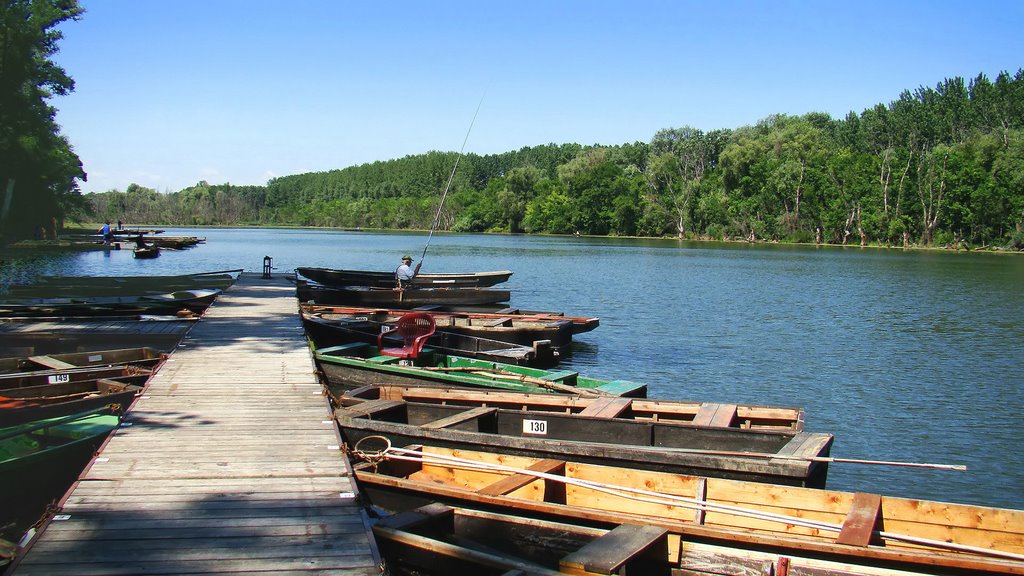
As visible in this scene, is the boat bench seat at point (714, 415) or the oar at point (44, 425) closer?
the oar at point (44, 425)

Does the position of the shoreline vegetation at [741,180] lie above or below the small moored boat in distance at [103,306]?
above

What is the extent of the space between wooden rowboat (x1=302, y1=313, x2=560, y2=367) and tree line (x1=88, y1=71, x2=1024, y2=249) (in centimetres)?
4856

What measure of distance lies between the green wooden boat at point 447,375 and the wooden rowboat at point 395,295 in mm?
10622

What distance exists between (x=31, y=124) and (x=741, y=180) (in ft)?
222

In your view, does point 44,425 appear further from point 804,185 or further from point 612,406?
point 804,185

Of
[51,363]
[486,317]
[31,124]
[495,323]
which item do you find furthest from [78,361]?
[31,124]

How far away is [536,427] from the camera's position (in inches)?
335

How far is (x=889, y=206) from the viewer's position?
79.3 m

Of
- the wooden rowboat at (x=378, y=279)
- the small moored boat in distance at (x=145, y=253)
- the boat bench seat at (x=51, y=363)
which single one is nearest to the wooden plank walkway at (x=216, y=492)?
the boat bench seat at (x=51, y=363)

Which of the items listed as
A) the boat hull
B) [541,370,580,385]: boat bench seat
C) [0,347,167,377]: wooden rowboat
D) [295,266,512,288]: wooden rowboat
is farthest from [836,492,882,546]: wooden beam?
[295,266,512,288]: wooden rowboat

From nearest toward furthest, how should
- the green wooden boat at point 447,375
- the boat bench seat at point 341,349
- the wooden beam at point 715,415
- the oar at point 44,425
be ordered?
the oar at point 44,425 → the wooden beam at point 715,415 → the green wooden boat at point 447,375 → the boat bench seat at point 341,349

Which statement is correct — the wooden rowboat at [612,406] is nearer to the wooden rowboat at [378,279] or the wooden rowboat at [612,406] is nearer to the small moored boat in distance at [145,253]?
the wooden rowboat at [378,279]

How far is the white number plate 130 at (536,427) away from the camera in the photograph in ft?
27.8

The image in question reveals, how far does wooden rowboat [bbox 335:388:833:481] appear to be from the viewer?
6.78m
